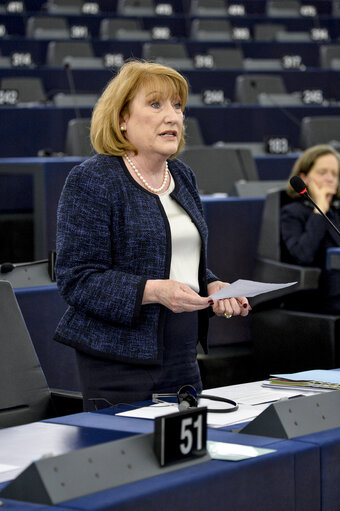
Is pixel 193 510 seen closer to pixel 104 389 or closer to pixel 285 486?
A: pixel 285 486

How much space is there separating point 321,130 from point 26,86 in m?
2.10

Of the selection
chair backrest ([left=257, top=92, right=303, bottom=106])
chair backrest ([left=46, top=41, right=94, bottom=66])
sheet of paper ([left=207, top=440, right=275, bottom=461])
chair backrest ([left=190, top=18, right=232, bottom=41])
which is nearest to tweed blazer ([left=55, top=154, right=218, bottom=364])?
sheet of paper ([left=207, top=440, right=275, bottom=461])

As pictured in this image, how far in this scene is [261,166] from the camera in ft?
17.0

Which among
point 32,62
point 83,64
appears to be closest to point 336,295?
point 83,64

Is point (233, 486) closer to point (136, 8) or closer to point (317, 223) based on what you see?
point (317, 223)

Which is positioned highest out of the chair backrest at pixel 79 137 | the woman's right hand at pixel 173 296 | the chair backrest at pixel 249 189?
the chair backrest at pixel 79 137

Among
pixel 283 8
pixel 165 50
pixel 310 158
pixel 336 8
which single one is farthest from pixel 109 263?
pixel 336 8

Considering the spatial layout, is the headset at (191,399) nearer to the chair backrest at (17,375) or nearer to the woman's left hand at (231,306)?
the woman's left hand at (231,306)

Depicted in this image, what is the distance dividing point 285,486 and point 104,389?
565 millimetres

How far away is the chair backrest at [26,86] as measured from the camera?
21.5 ft

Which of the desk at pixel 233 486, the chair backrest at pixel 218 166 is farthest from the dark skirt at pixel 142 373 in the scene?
the chair backrest at pixel 218 166

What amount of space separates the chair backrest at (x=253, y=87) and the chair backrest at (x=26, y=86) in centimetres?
149

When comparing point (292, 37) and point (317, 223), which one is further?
point (292, 37)

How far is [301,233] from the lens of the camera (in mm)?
3717
